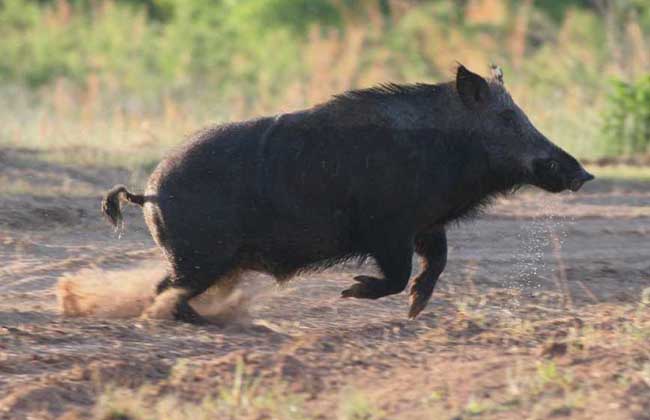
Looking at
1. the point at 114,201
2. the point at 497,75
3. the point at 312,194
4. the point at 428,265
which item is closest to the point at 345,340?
the point at 312,194

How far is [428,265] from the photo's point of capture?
7.14 meters

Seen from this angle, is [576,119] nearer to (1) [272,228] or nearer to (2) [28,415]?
(1) [272,228]

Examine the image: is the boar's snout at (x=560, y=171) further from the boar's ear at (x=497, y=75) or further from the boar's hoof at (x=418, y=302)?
the boar's hoof at (x=418, y=302)

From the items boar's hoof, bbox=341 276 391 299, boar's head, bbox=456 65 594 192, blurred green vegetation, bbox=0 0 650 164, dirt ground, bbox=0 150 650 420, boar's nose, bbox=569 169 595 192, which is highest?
blurred green vegetation, bbox=0 0 650 164

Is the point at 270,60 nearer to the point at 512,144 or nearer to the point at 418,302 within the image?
the point at 512,144

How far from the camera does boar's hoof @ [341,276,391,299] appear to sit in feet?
22.3

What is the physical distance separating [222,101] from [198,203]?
517 inches

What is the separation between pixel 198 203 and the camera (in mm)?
6816

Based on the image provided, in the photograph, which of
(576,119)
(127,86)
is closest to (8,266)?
(576,119)

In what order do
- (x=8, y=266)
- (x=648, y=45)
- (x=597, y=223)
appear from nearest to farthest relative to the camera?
1. (x=8, y=266)
2. (x=597, y=223)
3. (x=648, y=45)

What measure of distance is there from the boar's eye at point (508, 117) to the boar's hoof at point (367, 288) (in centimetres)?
117

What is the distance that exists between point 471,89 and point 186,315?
190 centimetres

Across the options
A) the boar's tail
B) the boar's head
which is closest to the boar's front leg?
the boar's head

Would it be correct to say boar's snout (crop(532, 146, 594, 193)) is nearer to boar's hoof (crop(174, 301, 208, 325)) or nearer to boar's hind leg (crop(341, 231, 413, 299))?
boar's hind leg (crop(341, 231, 413, 299))
